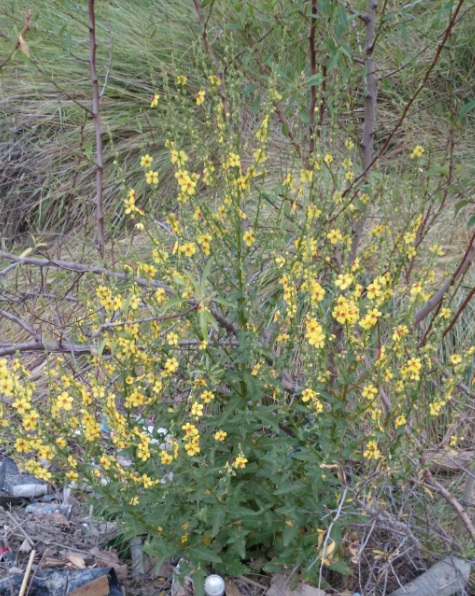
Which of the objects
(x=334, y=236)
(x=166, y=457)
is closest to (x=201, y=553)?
(x=166, y=457)

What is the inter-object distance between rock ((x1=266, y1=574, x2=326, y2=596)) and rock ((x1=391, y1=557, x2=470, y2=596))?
0.93 ft

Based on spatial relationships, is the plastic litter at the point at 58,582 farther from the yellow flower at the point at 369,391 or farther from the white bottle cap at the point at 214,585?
the yellow flower at the point at 369,391

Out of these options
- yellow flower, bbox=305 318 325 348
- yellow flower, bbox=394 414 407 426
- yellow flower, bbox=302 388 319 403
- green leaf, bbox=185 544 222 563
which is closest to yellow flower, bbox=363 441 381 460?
yellow flower, bbox=394 414 407 426

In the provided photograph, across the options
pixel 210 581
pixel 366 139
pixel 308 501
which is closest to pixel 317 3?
pixel 366 139

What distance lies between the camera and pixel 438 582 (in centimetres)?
237

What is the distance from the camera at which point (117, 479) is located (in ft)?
7.20

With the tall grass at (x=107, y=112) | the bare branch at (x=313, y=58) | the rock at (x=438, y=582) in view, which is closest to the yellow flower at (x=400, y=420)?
the rock at (x=438, y=582)

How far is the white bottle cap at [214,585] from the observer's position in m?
2.37

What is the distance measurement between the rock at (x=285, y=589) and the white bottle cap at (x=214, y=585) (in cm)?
17

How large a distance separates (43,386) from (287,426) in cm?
166

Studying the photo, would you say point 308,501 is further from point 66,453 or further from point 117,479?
point 66,453

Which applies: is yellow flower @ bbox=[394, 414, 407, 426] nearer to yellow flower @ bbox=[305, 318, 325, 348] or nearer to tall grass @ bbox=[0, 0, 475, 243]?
yellow flower @ bbox=[305, 318, 325, 348]

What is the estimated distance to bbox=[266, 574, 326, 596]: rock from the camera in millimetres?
2398

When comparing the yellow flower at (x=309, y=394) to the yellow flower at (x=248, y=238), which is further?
the yellow flower at (x=248, y=238)
